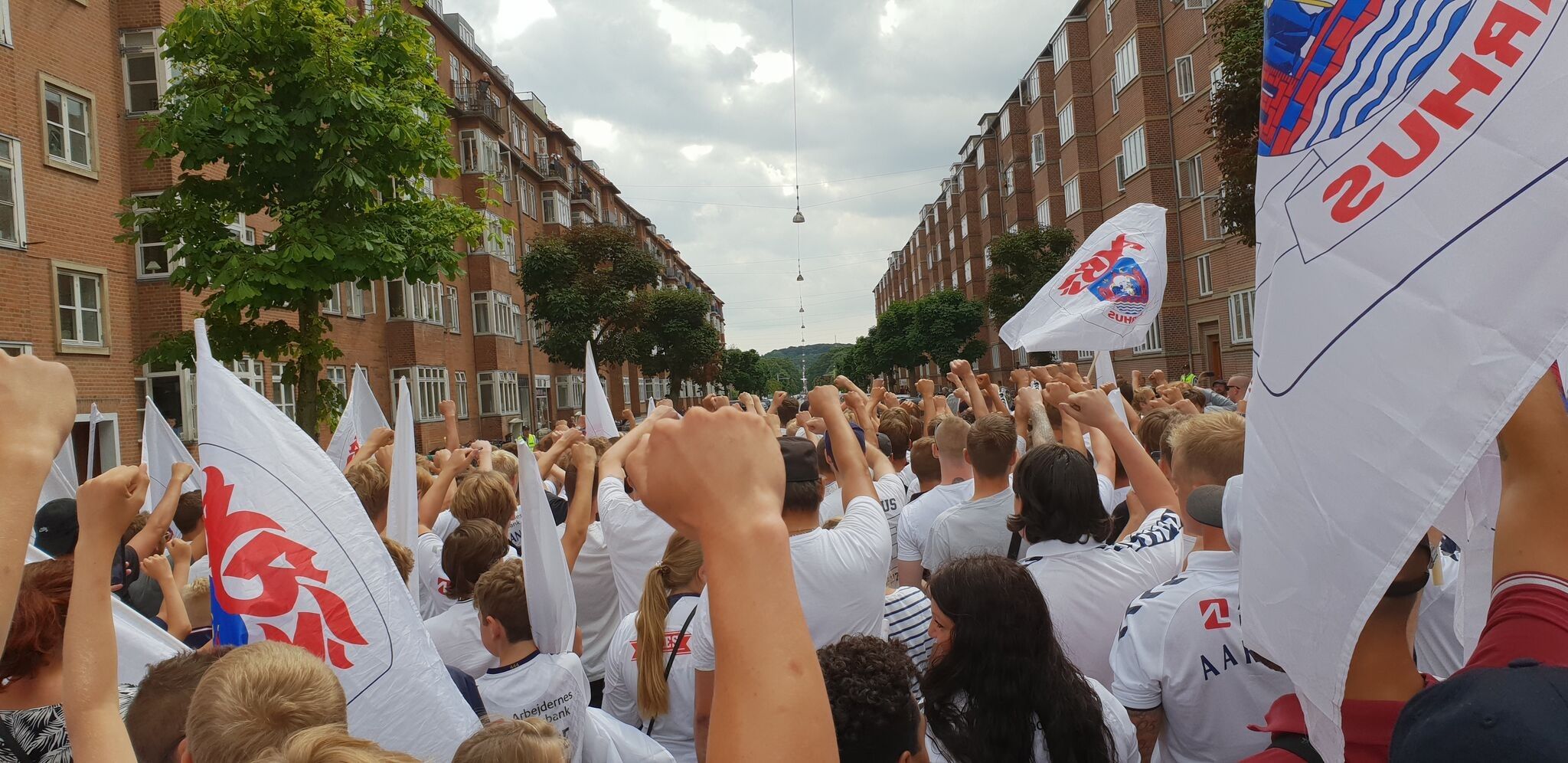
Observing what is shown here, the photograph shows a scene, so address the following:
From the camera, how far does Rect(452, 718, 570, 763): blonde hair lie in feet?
7.13

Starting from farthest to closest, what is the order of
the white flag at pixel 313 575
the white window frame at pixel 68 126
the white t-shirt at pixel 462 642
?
the white window frame at pixel 68 126 → the white t-shirt at pixel 462 642 → the white flag at pixel 313 575

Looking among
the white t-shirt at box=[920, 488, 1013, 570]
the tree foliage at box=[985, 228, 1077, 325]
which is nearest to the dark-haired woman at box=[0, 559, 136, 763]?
the white t-shirt at box=[920, 488, 1013, 570]

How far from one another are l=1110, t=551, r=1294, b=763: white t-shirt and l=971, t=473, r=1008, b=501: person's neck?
166cm

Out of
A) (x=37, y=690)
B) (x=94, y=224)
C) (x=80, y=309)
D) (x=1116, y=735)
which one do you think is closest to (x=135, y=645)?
(x=37, y=690)

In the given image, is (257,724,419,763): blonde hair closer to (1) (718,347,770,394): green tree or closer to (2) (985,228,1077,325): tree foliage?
(2) (985,228,1077,325): tree foliage

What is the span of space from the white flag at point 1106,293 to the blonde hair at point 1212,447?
471cm

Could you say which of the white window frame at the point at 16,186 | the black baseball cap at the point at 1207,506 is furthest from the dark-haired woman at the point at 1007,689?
the white window frame at the point at 16,186

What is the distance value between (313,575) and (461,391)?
34317 millimetres

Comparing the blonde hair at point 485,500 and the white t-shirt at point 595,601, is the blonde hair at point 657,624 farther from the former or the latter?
the blonde hair at point 485,500

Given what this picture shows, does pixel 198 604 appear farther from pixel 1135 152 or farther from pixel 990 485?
pixel 1135 152

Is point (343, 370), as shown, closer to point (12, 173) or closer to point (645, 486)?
point (12, 173)

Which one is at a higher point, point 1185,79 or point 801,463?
point 1185,79

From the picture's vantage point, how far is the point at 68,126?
18.3 m

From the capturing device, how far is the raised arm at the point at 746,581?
1092mm
